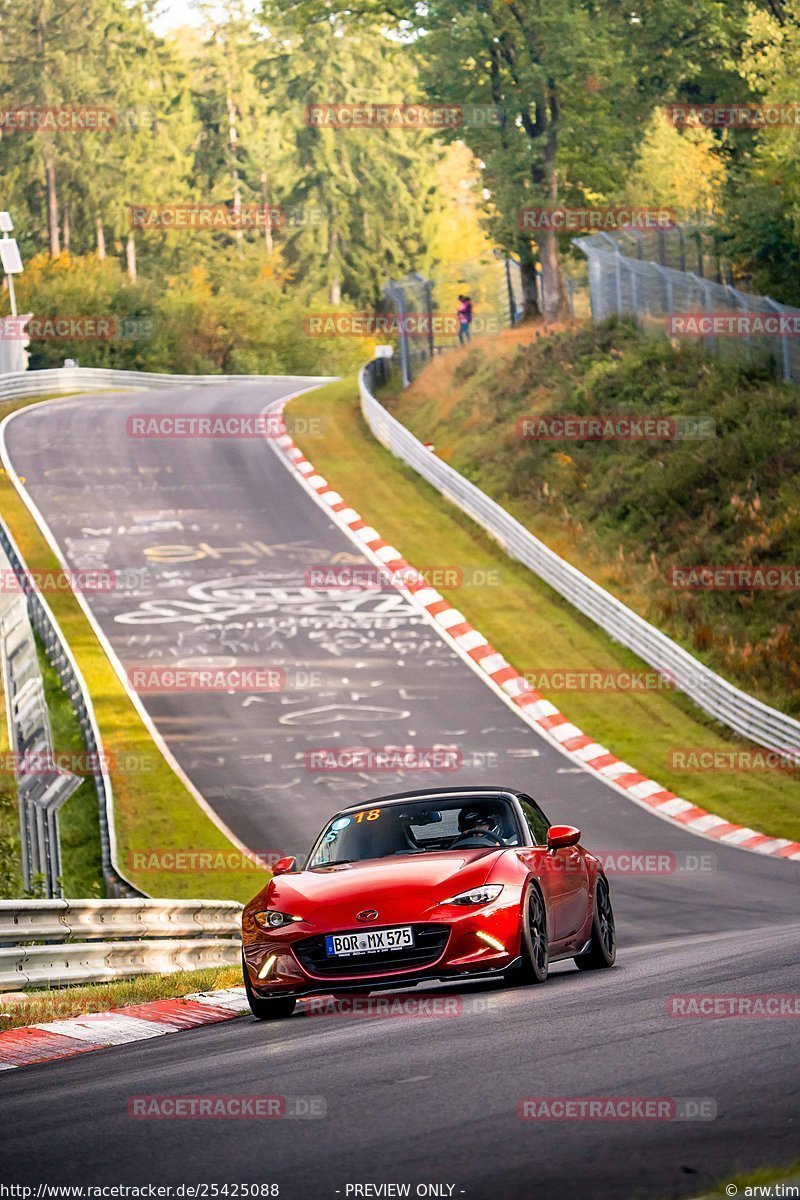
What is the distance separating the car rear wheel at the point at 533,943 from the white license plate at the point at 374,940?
74 cm

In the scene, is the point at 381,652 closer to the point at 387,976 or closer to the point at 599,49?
the point at 387,976

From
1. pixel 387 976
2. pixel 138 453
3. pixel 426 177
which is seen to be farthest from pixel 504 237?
pixel 426 177

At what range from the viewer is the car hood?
32.4 ft

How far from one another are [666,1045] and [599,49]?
46.6m

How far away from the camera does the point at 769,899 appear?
18922mm

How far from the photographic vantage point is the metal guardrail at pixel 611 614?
1072 inches

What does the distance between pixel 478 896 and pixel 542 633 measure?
22183mm

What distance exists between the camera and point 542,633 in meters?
32.0

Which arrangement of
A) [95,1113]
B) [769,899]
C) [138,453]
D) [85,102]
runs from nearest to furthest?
[95,1113], [769,899], [138,453], [85,102]
